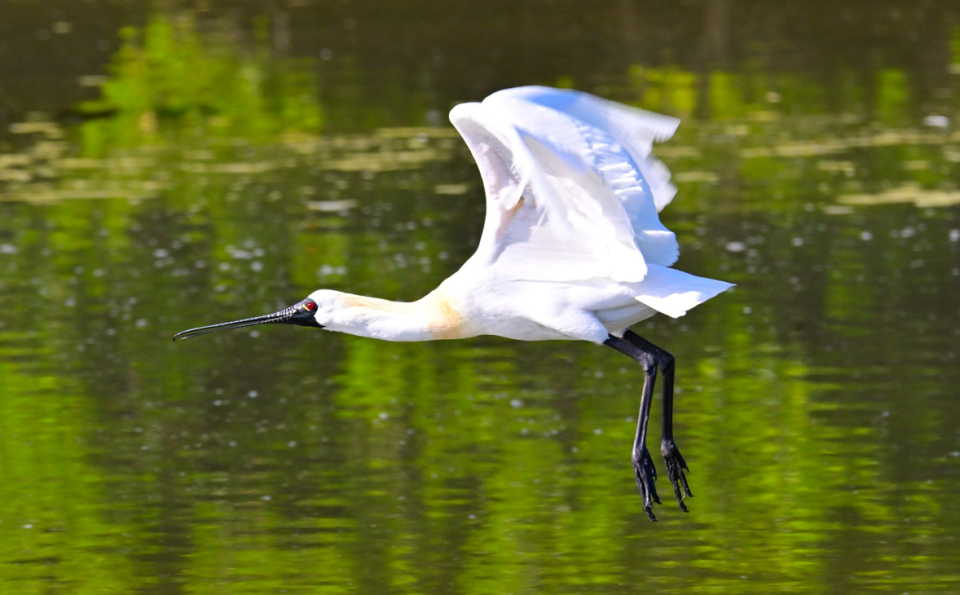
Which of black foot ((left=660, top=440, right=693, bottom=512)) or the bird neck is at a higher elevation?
the bird neck

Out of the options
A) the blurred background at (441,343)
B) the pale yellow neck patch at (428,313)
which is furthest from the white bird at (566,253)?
the blurred background at (441,343)

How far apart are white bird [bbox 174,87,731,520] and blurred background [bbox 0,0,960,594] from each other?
1.57m

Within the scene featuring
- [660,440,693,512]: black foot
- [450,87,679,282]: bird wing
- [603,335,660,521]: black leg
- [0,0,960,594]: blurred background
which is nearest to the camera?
[450,87,679,282]: bird wing

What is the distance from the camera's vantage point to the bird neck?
8.52 meters

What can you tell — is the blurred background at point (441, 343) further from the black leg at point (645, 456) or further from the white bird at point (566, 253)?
the white bird at point (566, 253)

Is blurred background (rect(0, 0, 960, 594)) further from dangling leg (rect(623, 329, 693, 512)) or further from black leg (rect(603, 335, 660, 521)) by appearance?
black leg (rect(603, 335, 660, 521))

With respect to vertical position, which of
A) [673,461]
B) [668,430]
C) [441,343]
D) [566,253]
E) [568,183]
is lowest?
[441,343]

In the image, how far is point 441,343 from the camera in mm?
14633

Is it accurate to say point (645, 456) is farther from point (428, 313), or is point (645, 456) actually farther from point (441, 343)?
point (441, 343)

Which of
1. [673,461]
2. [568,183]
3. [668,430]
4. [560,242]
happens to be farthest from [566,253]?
[673,461]

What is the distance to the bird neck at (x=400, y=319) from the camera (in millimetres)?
8523

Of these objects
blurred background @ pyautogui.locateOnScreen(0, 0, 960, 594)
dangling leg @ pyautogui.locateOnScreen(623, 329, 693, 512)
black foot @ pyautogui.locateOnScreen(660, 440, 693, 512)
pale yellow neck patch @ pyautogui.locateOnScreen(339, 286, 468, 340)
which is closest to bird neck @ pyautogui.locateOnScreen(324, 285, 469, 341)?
pale yellow neck patch @ pyautogui.locateOnScreen(339, 286, 468, 340)

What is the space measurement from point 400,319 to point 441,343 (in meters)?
6.02

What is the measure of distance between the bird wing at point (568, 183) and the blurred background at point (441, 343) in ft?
6.49
